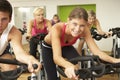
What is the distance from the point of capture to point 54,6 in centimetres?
867

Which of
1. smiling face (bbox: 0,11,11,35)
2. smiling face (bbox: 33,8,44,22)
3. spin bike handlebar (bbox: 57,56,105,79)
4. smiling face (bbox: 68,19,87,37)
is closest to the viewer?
spin bike handlebar (bbox: 57,56,105,79)

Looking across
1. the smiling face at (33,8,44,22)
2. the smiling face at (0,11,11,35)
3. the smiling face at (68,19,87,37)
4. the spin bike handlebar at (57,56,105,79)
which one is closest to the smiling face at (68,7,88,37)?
the smiling face at (68,19,87,37)

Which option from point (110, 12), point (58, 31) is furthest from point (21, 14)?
point (58, 31)

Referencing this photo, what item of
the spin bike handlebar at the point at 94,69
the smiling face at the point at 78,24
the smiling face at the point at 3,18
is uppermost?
the smiling face at the point at 3,18

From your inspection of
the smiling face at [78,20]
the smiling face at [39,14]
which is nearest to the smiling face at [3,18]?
the smiling face at [78,20]

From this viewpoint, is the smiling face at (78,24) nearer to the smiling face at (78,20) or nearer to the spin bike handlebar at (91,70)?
the smiling face at (78,20)

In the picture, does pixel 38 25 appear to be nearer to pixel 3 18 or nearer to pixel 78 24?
pixel 78 24

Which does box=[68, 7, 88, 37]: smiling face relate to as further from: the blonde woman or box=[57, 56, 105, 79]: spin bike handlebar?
the blonde woman

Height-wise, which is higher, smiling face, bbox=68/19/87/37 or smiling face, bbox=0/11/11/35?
smiling face, bbox=0/11/11/35

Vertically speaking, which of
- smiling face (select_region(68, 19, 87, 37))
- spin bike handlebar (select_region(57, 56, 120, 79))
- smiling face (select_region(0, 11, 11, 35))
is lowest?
spin bike handlebar (select_region(57, 56, 120, 79))

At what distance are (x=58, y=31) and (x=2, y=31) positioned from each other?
0.51 metres

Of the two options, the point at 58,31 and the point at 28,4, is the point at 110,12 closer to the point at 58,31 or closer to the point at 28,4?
the point at 28,4

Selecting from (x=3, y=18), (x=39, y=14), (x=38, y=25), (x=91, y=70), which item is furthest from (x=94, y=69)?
(x=38, y=25)

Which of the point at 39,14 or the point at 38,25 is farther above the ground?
the point at 39,14
